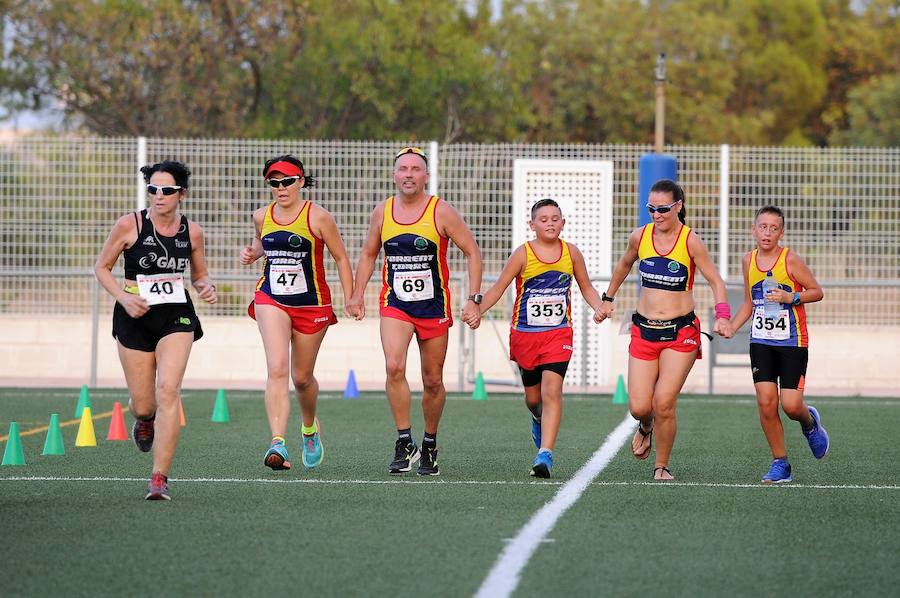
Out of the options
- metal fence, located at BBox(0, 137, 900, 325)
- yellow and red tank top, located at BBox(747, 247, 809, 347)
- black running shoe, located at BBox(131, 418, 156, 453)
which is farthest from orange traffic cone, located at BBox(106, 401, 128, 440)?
metal fence, located at BBox(0, 137, 900, 325)

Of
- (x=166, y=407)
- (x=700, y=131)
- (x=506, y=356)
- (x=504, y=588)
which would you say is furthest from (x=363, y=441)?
(x=700, y=131)

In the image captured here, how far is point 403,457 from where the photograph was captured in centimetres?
1016

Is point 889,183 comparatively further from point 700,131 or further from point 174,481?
point 700,131

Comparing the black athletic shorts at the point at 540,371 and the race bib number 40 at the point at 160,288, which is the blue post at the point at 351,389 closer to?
the black athletic shorts at the point at 540,371

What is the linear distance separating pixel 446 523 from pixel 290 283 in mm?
2787

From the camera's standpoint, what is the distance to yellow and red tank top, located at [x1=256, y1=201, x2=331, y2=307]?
10.1m

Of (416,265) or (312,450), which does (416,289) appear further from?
(312,450)

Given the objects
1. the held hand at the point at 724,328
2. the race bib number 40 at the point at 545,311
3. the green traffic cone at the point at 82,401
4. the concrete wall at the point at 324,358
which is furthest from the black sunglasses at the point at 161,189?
the concrete wall at the point at 324,358

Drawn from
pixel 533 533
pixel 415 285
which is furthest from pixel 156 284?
pixel 533 533

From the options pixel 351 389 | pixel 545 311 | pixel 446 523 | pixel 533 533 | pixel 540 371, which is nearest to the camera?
pixel 533 533

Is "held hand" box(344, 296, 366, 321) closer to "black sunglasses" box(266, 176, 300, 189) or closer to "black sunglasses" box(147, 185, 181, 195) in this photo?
"black sunglasses" box(266, 176, 300, 189)

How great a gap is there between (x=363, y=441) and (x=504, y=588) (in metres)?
6.48

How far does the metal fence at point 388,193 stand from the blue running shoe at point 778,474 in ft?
33.1

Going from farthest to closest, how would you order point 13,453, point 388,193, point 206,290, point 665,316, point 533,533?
point 388,193 → point 13,453 → point 665,316 → point 206,290 → point 533,533
